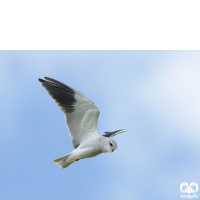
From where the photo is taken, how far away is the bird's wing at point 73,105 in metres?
9.00

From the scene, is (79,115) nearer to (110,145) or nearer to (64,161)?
(110,145)

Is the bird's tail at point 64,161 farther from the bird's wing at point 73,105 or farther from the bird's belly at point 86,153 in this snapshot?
the bird's wing at point 73,105

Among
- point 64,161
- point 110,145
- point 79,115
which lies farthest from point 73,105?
point 64,161

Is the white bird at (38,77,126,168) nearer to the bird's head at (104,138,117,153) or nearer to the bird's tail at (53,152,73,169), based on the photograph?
the bird's head at (104,138,117,153)

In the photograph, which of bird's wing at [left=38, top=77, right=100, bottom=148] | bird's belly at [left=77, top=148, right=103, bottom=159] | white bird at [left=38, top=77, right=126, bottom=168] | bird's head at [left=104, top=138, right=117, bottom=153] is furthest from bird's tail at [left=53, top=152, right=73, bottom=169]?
bird's head at [left=104, top=138, right=117, bottom=153]

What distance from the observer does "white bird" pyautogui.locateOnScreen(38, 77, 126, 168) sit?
9.00 meters

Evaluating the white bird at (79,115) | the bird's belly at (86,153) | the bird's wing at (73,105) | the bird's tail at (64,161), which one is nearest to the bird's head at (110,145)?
the white bird at (79,115)

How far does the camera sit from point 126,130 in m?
10.4

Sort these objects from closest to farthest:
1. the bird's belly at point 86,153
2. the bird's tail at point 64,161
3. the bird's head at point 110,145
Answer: the bird's head at point 110,145, the bird's belly at point 86,153, the bird's tail at point 64,161

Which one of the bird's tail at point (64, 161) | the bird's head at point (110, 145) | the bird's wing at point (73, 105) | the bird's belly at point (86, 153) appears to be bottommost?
the bird's tail at point (64, 161)

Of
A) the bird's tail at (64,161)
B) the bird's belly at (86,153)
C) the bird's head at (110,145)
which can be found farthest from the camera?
the bird's tail at (64,161)

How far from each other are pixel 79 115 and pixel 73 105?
42cm
